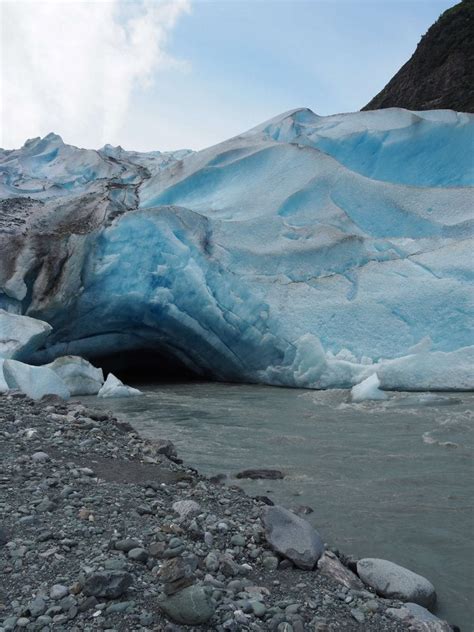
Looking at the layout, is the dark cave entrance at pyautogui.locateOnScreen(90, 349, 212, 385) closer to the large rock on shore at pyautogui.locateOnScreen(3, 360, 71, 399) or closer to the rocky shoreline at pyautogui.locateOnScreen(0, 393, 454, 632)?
the large rock on shore at pyautogui.locateOnScreen(3, 360, 71, 399)

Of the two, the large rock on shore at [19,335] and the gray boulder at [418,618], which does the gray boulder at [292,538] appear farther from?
the large rock on shore at [19,335]

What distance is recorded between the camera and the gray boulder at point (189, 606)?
1.85 meters

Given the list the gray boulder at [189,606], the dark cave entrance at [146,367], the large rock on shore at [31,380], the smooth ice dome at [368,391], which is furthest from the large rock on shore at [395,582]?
the dark cave entrance at [146,367]

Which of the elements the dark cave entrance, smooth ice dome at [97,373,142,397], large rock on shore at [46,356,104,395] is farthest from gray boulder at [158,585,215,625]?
the dark cave entrance

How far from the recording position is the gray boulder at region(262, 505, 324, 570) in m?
2.37

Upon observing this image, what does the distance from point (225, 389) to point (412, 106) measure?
14.4 metres

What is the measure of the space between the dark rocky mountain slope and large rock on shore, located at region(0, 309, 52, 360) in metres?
14.0

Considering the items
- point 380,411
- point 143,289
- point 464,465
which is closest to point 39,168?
point 143,289

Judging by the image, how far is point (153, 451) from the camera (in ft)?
13.0

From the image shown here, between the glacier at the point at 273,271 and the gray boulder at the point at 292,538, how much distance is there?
16.2 feet

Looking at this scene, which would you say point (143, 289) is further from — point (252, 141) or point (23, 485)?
point (23, 485)

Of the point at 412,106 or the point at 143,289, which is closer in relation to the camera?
the point at 143,289

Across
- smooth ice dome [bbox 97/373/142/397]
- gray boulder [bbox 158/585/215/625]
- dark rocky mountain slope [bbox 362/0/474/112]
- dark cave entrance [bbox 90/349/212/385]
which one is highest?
dark rocky mountain slope [bbox 362/0/474/112]

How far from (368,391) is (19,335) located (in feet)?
13.6
